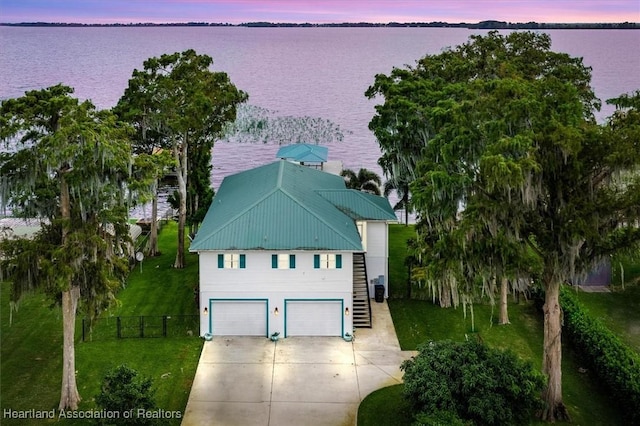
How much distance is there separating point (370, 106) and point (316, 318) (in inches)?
3696

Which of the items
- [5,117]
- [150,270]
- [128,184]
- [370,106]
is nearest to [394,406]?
[128,184]

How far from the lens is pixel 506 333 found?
28312 millimetres

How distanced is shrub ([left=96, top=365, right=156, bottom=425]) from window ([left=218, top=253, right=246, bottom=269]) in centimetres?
877

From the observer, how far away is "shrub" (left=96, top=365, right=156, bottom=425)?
60.2 ft

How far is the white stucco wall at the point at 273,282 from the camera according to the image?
27.6m

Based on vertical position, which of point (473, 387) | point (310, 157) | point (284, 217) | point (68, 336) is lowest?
point (473, 387)

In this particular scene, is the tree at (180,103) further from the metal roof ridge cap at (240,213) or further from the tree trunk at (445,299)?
the tree trunk at (445,299)

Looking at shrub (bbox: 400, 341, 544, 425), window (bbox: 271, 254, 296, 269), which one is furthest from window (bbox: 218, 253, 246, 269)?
shrub (bbox: 400, 341, 544, 425)

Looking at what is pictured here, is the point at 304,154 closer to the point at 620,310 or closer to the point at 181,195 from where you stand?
the point at 181,195

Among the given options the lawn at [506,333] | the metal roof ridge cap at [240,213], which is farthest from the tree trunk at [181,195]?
the lawn at [506,333]

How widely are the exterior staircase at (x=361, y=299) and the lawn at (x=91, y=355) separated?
686 centimetres

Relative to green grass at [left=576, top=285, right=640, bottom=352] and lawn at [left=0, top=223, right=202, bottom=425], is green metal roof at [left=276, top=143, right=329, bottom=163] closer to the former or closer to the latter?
lawn at [left=0, top=223, right=202, bottom=425]

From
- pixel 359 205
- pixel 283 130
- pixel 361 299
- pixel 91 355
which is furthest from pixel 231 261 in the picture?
pixel 283 130

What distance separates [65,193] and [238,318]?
10.0m
